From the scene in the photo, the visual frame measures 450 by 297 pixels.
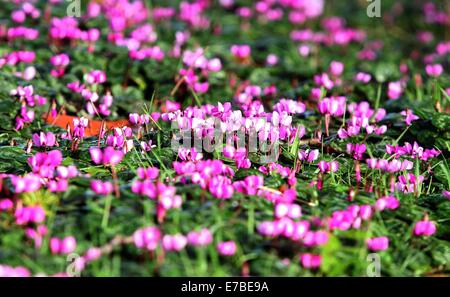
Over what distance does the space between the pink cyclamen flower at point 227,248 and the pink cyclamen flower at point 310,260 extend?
0.32 metres

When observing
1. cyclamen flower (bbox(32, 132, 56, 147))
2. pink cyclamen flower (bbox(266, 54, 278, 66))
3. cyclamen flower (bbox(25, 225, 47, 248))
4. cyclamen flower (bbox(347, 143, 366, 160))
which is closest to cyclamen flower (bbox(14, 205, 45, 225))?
cyclamen flower (bbox(25, 225, 47, 248))

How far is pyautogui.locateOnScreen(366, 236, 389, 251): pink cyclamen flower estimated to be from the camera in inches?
146

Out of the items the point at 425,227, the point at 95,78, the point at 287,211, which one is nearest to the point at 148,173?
the point at 287,211

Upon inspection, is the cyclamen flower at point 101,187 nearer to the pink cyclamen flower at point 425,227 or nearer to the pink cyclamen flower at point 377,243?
the pink cyclamen flower at point 377,243

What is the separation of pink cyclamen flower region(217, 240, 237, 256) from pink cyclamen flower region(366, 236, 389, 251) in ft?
2.28

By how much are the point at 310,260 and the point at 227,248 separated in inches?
15.0

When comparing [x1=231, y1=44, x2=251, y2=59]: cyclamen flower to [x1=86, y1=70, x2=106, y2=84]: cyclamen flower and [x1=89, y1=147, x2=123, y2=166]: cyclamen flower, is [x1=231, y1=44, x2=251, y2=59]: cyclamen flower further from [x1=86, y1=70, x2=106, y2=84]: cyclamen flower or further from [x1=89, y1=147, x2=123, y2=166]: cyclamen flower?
[x1=89, y1=147, x2=123, y2=166]: cyclamen flower

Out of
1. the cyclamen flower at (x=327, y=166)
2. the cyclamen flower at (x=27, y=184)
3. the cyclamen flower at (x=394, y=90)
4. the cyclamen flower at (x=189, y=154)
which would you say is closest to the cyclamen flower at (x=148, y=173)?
the cyclamen flower at (x=189, y=154)

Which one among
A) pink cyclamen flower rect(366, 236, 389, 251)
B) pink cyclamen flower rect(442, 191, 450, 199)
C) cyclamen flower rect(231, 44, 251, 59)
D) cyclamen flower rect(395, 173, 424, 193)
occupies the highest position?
cyclamen flower rect(231, 44, 251, 59)

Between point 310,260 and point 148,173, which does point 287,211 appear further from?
point 148,173

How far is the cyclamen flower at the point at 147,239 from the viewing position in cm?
338

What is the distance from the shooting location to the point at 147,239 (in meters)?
3.37

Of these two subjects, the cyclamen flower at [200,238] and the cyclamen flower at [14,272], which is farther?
the cyclamen flower at [200,238]
